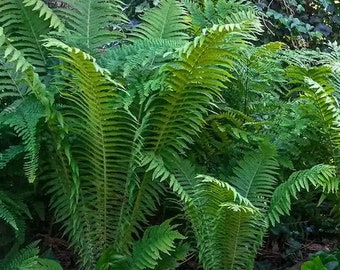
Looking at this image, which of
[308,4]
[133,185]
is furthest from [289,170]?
[308,4]

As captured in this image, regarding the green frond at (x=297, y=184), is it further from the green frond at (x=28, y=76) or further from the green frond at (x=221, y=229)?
the green frond at (x=28, y=76)

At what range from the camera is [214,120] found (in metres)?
2.71

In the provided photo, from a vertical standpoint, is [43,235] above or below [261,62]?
below

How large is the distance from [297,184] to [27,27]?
145cm

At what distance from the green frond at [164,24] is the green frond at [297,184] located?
863 millimetres

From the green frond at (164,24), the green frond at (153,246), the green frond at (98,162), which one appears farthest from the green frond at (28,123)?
the green frond at (164,24)

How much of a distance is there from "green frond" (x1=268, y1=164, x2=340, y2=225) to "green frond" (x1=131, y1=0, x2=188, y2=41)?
2.83 ft

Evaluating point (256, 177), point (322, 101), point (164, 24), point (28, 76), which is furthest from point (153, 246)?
point (164, 24)

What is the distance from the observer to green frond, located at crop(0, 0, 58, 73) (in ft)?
8.32

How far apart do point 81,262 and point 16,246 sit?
1.00 feet

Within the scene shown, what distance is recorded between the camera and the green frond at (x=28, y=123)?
2160mm

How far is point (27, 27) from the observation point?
2.56 m

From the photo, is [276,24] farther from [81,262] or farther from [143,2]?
[81,262]

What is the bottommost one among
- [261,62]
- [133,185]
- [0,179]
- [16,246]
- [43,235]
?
[43,235]
